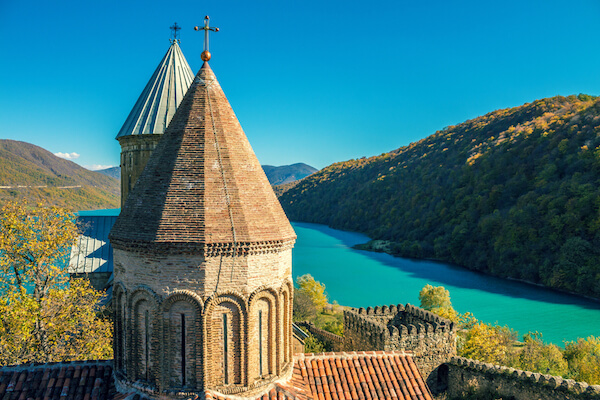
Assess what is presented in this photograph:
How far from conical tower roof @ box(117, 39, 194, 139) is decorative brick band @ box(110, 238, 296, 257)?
9533mm

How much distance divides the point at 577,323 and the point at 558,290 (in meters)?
10.3

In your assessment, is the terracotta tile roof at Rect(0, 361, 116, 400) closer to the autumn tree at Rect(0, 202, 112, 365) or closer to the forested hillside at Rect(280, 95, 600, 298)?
the autumn tree at Rect(0, 202, 112, 365)

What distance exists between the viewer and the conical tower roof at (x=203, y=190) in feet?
23.4

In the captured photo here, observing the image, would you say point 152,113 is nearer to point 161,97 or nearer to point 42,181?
point 161,97

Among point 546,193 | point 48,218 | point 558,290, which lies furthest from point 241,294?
point 546,193

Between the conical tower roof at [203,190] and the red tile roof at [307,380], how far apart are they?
9.03 feet

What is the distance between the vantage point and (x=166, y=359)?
720 centimetres

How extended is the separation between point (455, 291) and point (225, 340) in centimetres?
3708

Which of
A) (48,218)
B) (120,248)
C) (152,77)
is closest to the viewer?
(120,248)

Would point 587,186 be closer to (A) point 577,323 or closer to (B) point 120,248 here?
(A) point 577,323

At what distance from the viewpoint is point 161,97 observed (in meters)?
16.7

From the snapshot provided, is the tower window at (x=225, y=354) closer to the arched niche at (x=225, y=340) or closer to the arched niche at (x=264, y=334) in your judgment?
the arched niche at (x=225, y=340)

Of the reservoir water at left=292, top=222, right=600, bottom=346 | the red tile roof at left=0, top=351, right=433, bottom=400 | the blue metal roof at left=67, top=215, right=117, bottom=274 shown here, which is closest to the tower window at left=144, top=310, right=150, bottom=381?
the red tile roof at left=0, top=351, right=433, bottom=400

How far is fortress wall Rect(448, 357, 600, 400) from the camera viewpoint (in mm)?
12289
